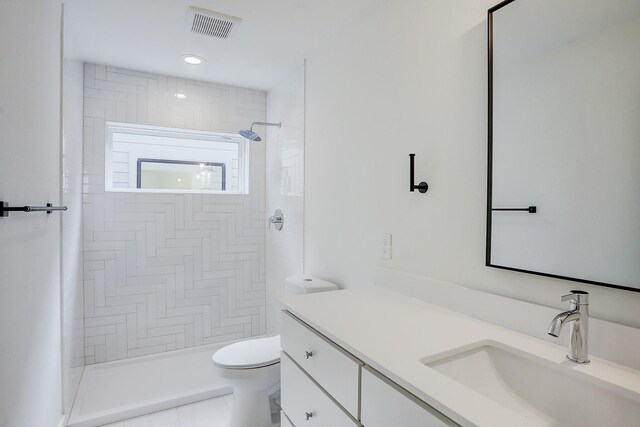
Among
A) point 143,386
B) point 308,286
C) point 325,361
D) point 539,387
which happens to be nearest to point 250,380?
point 308,286

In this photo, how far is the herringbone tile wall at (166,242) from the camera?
264 centimetres

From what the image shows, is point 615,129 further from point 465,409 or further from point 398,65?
point 398,65

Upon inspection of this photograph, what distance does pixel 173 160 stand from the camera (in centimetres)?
303

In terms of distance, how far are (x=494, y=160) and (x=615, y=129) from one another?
34cm

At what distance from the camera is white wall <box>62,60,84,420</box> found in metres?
1.91

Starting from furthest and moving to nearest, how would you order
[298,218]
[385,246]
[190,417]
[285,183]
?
1. [285,183]
2. [298,218]
3. [190,417]
4. [385,246]

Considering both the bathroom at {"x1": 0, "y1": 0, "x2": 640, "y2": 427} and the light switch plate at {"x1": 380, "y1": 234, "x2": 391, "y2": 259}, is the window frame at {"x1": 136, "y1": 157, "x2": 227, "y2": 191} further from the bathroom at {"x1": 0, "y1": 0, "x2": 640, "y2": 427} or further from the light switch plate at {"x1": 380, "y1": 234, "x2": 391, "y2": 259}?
the light switch plate at {"x1": 380, "y1": 234, "x2": 391, "y2": 259}

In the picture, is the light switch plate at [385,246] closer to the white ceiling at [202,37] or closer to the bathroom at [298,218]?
the bathroom at [298,218]

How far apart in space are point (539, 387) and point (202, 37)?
240cm

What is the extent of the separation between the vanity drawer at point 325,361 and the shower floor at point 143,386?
822 millimetres

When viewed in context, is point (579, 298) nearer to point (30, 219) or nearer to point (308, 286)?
point (308, 286)

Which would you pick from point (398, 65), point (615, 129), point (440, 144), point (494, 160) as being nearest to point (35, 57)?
point (398, 65)

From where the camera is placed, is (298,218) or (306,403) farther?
(298,218)

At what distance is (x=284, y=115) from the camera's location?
9.32 feet
